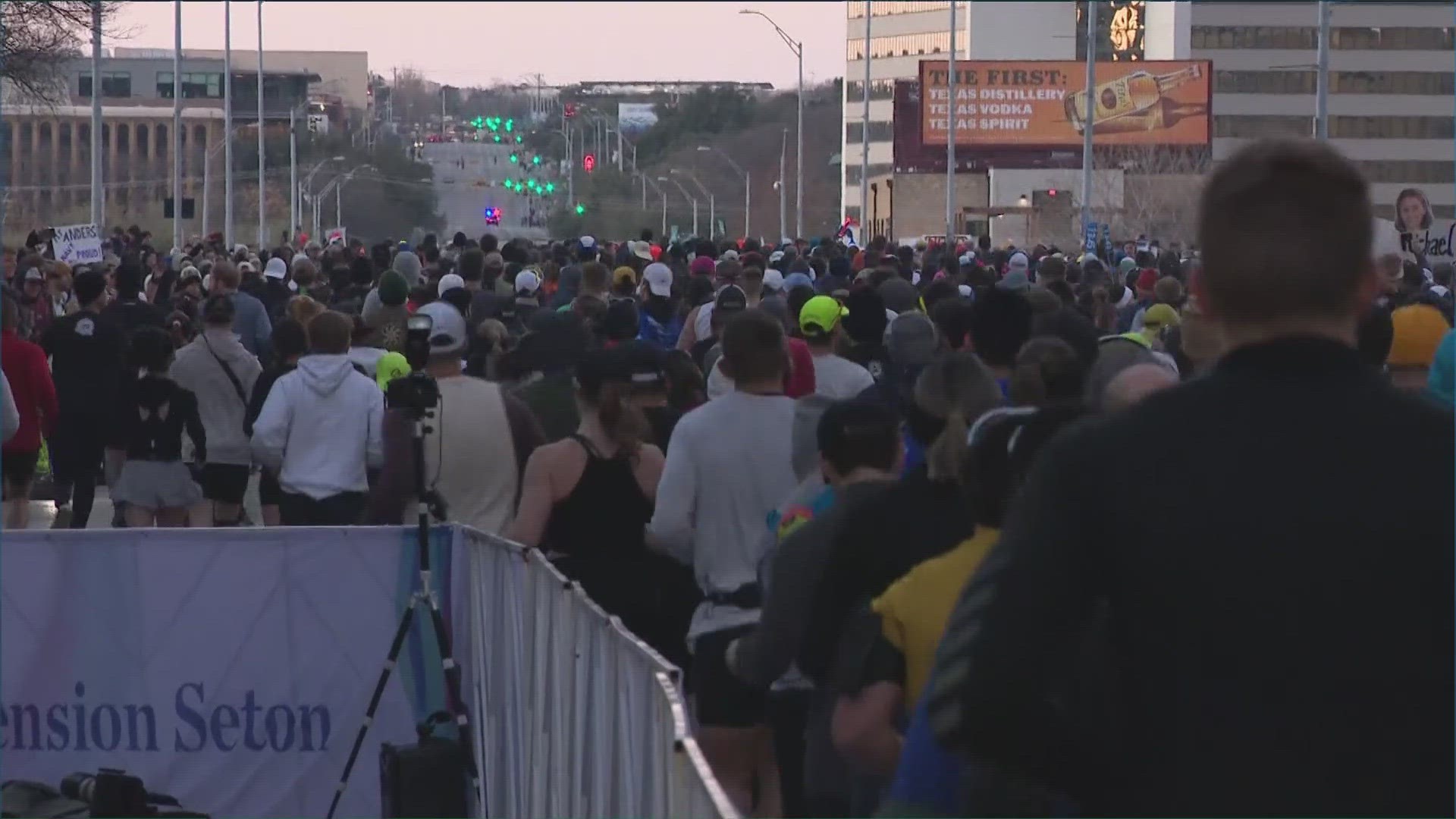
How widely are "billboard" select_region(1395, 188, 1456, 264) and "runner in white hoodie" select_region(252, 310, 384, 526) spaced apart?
7965mm

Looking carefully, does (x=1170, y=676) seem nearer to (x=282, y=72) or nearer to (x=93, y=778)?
(x=93, y=778)

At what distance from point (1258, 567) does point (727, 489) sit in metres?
4.36

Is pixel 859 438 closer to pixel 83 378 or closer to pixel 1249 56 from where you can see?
pixel 83 378

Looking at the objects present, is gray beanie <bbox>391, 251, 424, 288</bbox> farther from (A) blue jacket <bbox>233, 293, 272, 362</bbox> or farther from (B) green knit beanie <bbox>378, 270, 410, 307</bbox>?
(B) green knit beanie <bbox>378, 270, 410, 307</bbox>

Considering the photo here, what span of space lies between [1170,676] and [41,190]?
3861 inches

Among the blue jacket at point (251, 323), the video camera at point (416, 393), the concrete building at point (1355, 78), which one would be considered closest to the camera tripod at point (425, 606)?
the video camera at point (416, 393)

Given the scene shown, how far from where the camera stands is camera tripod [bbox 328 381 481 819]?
8172 mm

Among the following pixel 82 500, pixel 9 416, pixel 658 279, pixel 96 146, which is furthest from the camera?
pixel 96 146

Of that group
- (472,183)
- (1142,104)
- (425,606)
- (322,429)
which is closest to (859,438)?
(425,606)

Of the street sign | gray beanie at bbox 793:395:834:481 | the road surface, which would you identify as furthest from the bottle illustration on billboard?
gray beanie at bbox 793:395:834:481

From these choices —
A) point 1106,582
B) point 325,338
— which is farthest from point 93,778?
point 1106,582

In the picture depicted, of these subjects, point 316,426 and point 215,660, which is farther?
point 316,426

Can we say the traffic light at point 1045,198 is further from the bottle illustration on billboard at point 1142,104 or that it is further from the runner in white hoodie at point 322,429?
the runner in white hoodie at point 322,429

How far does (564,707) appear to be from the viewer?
6504 mm
